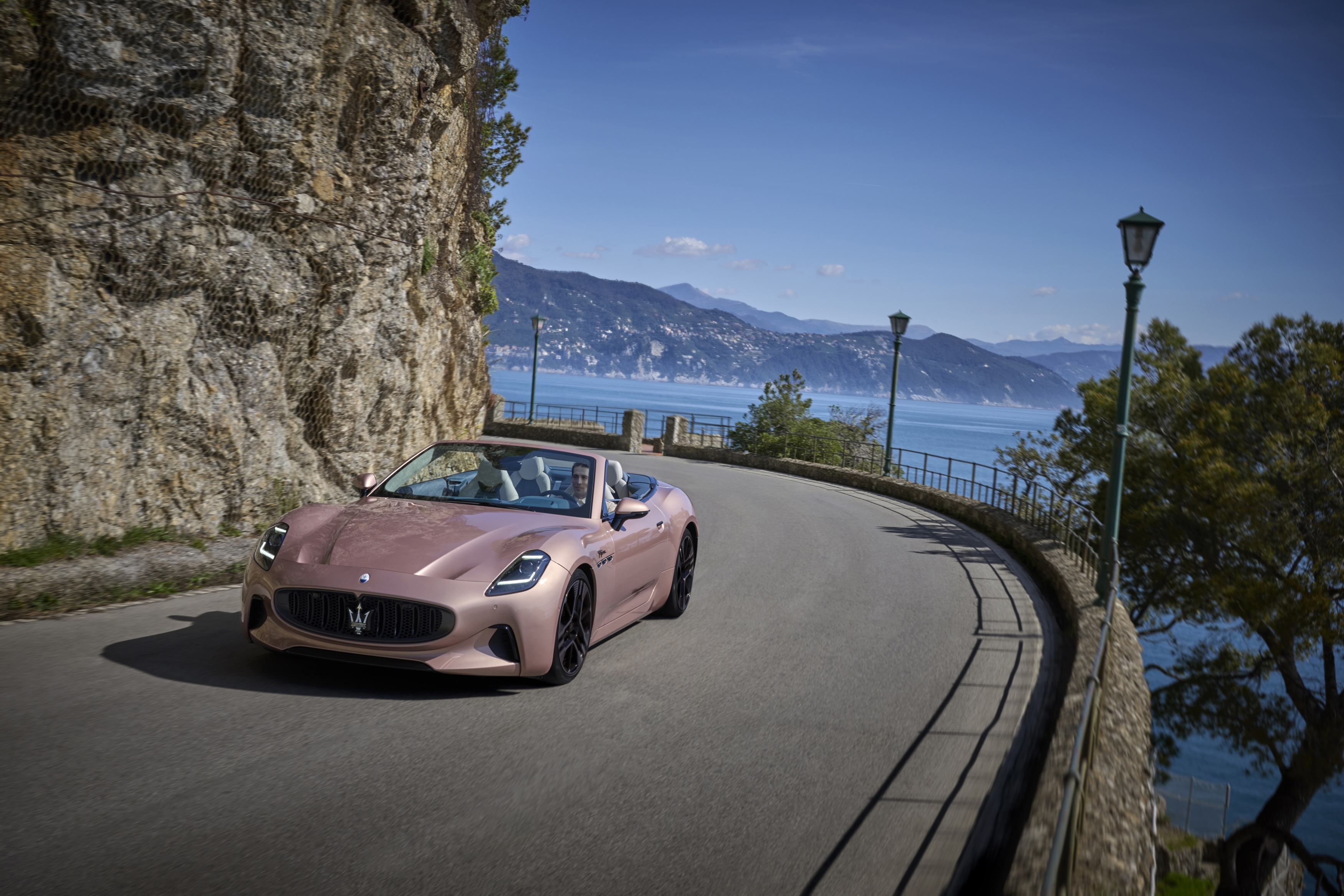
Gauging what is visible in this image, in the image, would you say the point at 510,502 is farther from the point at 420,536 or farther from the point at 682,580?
the point at 682,580

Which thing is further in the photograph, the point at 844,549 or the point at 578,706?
the point at 844,549

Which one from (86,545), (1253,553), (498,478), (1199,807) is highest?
(498,478)

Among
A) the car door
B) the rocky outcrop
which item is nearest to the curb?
the rocky outcrop

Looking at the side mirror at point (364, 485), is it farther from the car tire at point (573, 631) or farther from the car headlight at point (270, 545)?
the car tire at point (573, 631)

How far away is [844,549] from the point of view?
533 inches


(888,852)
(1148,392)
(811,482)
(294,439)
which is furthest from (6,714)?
(1148,392)

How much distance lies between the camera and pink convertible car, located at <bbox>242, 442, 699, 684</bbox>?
5.15 meters

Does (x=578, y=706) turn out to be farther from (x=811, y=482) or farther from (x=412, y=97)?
(x=811, y=482)

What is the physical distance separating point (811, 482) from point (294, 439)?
18.0 m

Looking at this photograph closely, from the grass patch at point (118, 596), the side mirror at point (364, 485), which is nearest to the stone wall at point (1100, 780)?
the side mirror at point (364, 485)

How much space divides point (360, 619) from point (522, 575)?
876 mm

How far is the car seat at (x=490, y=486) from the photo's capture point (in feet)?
22.5

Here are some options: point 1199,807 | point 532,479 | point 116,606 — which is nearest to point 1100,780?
point 532,479

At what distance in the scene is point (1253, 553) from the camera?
26203mm
